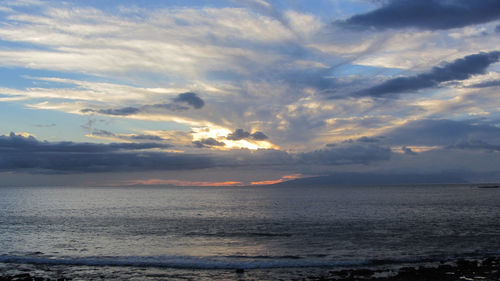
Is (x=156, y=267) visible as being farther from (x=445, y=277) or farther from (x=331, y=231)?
(x=331, y=231)

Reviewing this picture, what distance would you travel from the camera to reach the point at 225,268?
32.6 metres

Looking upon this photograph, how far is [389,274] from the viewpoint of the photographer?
2873 centimetres

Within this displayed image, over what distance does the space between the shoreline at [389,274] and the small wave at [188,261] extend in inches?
74.7

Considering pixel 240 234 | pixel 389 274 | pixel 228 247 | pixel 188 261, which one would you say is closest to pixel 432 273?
pixel 389 274

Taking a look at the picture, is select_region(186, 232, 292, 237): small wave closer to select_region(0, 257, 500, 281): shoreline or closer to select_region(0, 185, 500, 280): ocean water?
select_region(0, 185, 500, 280): ocean water

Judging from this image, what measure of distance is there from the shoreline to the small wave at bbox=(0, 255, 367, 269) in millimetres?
1897

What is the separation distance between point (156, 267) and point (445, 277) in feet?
76.8

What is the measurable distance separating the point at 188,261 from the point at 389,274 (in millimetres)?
18138

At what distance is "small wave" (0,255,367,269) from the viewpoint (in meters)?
33.5

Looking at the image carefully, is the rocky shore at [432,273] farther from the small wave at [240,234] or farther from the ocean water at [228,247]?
the small wave at [240,234]

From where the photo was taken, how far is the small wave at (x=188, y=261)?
3347 centimetres

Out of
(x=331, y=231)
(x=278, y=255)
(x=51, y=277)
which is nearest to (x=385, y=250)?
(x=278, y=255)

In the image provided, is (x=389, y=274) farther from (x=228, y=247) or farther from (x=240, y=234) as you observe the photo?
(x=240, y=234)

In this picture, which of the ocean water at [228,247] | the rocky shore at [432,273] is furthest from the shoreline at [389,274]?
the ocean water at [228,247]
